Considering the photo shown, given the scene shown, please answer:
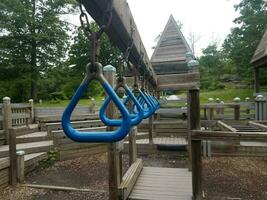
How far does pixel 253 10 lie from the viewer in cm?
1334

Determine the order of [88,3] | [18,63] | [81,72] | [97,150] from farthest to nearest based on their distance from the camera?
[81,72] → [18,63] → [97,150] → [88,3]

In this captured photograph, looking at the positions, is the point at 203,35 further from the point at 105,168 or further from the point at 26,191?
the point at 26,191

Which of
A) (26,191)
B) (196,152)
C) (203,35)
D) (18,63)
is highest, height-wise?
(203,35)

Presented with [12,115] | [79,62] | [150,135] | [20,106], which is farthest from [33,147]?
[79,62]

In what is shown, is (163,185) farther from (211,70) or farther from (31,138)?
(211,70)

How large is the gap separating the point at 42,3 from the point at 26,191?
1222 centimetres

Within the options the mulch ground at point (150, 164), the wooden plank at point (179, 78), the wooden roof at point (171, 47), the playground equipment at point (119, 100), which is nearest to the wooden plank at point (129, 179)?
the playground equipment at point (119, 100)

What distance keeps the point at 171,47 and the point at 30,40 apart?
8.72 m

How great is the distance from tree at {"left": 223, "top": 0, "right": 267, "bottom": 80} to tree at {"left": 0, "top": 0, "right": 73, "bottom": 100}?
31.5ft

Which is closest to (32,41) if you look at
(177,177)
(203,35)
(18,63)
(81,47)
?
(18,63)

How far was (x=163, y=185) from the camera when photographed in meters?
3.72

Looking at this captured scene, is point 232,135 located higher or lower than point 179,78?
lower

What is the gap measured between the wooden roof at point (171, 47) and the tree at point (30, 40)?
300 inches

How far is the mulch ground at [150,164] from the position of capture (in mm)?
3895
